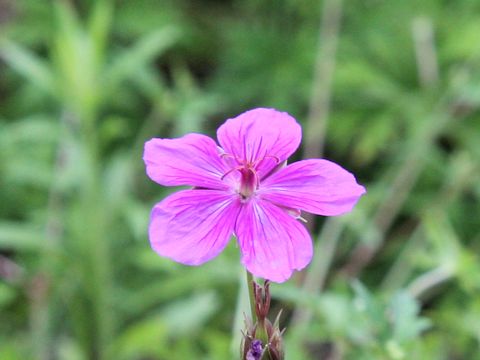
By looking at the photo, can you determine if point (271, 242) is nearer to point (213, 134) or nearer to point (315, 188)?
point (315, 188)

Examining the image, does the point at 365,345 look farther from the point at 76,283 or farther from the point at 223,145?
the point at 76,283

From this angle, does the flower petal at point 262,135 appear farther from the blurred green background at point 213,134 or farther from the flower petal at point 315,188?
the blurred green background at point 213,134

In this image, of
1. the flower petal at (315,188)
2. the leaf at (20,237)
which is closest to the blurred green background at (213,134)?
the leaf at (20,237)

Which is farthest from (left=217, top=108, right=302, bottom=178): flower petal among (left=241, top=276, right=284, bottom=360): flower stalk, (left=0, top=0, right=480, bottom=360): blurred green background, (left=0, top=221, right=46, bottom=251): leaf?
(left=0, top=221, right=46, bottom=251): leaf

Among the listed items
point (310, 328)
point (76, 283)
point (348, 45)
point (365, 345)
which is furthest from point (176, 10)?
point (365, 345)

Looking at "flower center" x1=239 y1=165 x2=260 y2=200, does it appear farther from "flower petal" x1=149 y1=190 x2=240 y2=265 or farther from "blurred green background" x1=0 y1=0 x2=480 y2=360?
"blurred green background" x1=0 y1=0 x2=480 y2=360
